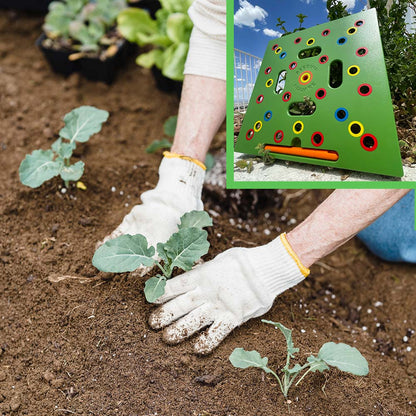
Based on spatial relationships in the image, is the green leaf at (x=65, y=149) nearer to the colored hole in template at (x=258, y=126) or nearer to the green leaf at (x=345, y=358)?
the colored hole in template at (x=258, y=126)

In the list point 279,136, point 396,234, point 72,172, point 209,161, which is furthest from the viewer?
point 209,161

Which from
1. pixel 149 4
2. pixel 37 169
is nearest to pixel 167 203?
pixel 37 169

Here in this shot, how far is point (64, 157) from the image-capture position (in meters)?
1.65

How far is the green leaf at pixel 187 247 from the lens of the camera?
53.0 inches

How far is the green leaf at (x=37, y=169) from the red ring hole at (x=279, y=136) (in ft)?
2.66

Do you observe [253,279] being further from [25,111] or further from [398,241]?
[25,111]

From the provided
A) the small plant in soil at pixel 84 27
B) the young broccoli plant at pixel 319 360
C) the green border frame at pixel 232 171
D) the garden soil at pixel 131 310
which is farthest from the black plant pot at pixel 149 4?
the young broccoli plant at pixel 319 360

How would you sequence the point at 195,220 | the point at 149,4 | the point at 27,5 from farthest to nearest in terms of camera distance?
the point at 27,5 < the point at 149,4 < the point at 195,220

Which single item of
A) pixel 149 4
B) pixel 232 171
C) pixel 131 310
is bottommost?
pixel 131 310

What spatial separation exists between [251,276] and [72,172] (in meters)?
0.74

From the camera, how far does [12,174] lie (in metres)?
1.83

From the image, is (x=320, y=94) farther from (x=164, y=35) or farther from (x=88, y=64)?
(x=88, y=64)

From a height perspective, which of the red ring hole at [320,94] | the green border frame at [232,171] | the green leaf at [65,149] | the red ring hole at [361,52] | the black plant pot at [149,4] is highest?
the red ring hole at [361,52]

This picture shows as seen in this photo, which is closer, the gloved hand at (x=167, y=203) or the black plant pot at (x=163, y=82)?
the gloved hand at (x=167, y=203)
